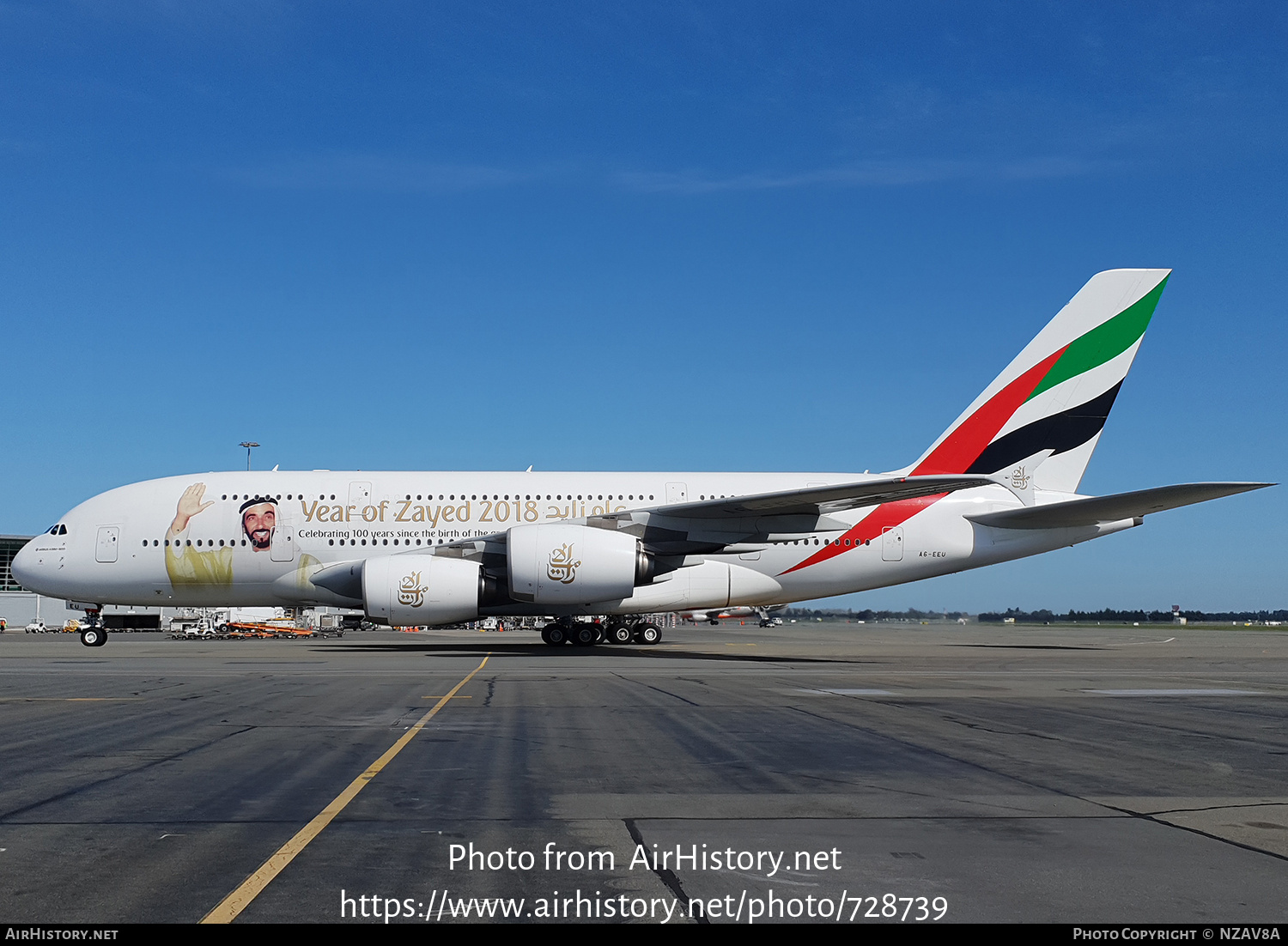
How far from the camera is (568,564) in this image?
78.8 feet

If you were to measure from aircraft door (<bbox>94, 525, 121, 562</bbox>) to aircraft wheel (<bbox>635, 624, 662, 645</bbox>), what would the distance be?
14884mm

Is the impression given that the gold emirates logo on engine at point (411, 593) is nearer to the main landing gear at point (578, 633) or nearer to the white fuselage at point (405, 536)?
the white fuselage at point (405, 536)

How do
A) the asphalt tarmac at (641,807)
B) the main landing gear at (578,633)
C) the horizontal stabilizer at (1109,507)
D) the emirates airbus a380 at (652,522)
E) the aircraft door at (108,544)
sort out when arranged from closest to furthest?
the asphalt tarmac at (641,807) < the horizontal stabilizer at (1109,507) < the emirates airbus a380 at (652,522) < the aircraft door at (108,544) < the main landing gear at (578,633)

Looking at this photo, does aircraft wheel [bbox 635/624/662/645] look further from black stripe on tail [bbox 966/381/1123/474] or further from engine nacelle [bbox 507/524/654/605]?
black stripe on tail [bbox 966/381/1123/474]

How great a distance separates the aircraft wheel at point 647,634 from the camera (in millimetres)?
31812

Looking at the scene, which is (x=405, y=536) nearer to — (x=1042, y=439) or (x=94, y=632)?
(x=94, y=632)

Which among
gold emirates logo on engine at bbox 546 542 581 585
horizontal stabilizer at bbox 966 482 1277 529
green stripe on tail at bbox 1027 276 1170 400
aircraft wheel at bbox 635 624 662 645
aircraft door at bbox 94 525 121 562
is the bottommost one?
aircraft wheel at bbox 635 624 662 645

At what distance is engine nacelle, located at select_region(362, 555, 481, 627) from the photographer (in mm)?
24078

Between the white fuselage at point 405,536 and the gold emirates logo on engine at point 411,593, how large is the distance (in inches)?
95.5

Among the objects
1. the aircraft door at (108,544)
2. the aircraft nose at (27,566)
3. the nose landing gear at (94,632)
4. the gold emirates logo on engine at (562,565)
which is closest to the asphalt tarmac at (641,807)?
the gold emirates logo on engine at (562,565)

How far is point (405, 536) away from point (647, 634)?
351 inches

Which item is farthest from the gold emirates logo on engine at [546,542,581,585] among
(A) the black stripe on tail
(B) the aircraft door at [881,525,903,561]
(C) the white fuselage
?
(A) the black stripe on tail

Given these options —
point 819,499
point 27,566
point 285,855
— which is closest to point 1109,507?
point 819,499
